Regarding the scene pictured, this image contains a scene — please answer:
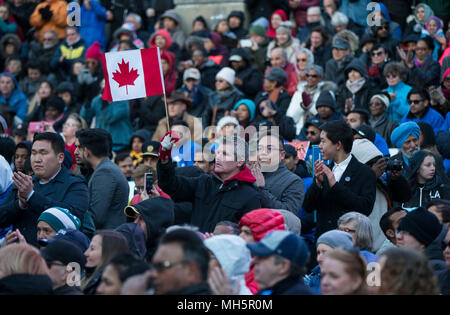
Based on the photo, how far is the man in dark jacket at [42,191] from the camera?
265 inches

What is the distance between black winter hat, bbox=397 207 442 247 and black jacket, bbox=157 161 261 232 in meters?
1.41

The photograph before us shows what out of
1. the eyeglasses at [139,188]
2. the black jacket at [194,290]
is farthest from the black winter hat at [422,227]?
the eyeglasses at [139,188]

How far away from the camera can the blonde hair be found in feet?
16.1

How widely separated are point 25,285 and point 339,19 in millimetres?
9974

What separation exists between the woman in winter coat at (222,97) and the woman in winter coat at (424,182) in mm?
4592

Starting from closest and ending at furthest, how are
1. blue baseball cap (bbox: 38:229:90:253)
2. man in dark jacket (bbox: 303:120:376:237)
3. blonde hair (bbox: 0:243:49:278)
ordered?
blonde hair (bbox: 0:243:49:278)
blue baseball cap (bbox: 38:229:90:253)
man in dark jacket (bbox: 303:120:376:237)

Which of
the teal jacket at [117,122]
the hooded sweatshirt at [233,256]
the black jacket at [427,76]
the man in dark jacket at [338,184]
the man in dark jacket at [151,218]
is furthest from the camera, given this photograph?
the teal jacket at [117,122]

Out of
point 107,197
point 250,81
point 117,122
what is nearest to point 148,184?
point 107,197

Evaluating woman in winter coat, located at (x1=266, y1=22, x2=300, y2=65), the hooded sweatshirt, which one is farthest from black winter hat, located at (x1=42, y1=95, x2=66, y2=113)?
the hooded sweatshirt

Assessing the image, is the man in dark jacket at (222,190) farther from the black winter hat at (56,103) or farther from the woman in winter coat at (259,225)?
the black winter hat at (56,103)

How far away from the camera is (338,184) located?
688 cm

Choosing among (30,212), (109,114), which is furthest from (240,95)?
(30,212)

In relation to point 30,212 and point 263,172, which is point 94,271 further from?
point 263,172

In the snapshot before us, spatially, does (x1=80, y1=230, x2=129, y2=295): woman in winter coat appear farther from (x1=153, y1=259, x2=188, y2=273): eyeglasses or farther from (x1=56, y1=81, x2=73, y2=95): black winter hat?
(x1=56, y1=81, x2=73, y2=95): black winter hat
